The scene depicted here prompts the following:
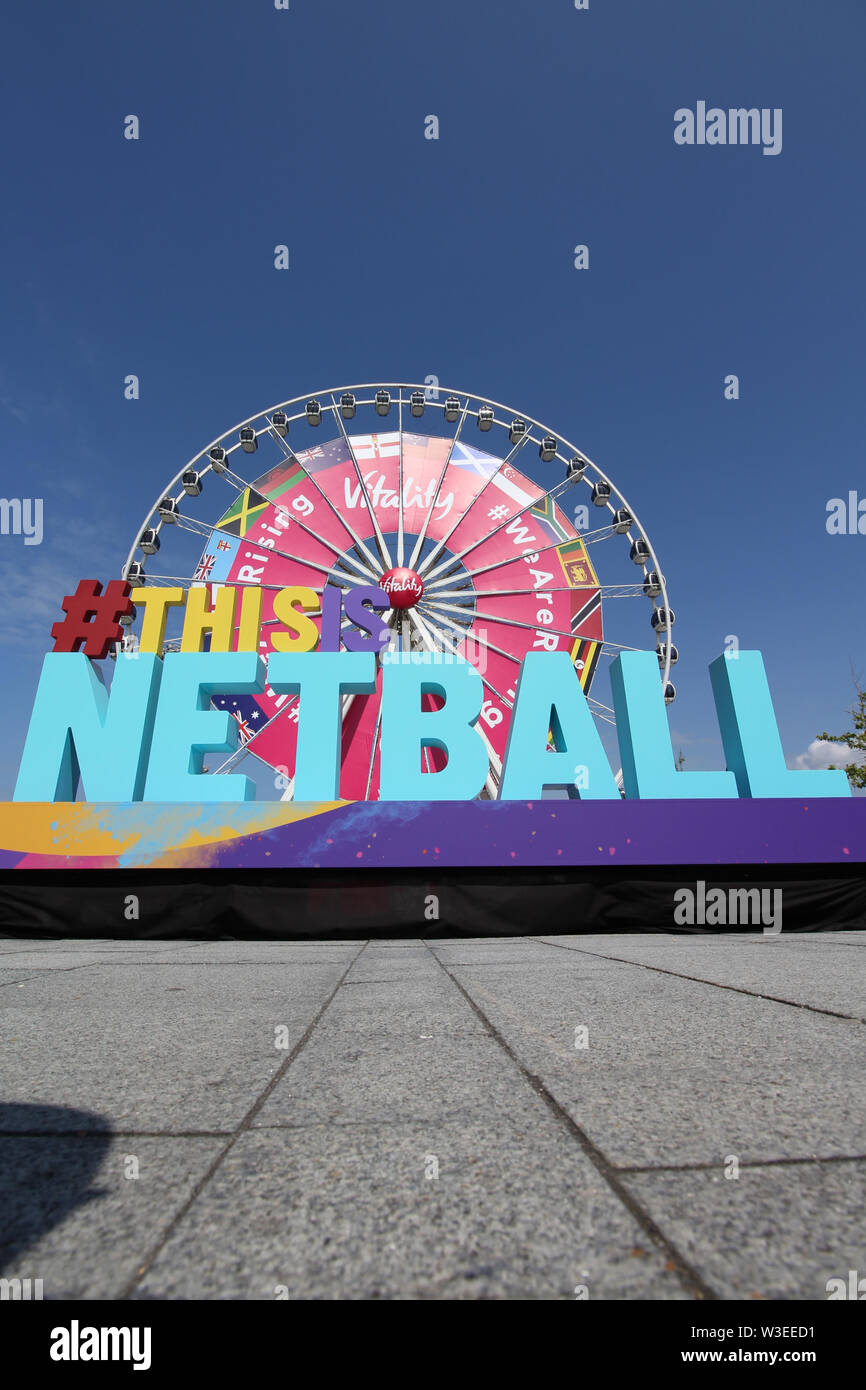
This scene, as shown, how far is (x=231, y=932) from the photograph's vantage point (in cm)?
848

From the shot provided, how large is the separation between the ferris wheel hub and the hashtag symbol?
678 centimetres

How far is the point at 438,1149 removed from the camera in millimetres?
1460

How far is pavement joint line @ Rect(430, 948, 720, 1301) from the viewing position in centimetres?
97

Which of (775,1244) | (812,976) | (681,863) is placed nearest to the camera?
(775,1244)

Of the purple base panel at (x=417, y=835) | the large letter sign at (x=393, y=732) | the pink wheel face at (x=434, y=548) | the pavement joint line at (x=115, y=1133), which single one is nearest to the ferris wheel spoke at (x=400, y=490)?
the pink wheel face at (x=434, y=548)

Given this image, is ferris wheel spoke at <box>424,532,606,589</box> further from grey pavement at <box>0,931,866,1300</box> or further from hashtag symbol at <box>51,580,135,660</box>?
grey pavement at <box>0,931,866,1300</box>

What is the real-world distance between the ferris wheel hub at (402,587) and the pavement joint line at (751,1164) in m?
15.0

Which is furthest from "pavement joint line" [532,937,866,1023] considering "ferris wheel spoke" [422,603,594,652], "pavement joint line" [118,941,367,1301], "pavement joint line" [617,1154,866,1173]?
"ferris wheel spoke" [422,603,594,652]

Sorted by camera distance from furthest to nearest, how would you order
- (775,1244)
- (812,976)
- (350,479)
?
(350,479) → (812,976) → (775,1244)

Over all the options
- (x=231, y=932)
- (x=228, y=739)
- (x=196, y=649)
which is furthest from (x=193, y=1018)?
(x=196, y=649)

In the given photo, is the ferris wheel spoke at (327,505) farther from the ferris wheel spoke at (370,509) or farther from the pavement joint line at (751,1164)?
the pavement joint line at (751,1164)

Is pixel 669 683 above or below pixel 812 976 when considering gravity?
above
